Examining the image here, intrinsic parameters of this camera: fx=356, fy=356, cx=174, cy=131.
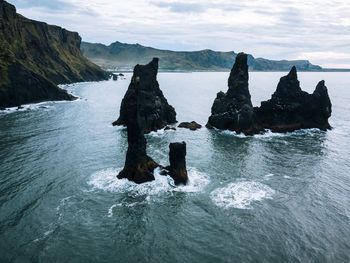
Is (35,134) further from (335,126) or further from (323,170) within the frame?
(335,126)

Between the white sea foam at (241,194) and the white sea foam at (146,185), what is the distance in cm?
381

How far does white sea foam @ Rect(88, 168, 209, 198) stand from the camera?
54.7 meters

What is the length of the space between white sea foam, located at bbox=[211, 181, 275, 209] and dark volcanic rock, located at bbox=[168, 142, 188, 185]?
602 cm

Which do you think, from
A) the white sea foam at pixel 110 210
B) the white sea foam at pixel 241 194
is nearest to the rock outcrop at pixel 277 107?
the white sea foam at pixel 241 194

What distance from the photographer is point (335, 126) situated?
369 feet

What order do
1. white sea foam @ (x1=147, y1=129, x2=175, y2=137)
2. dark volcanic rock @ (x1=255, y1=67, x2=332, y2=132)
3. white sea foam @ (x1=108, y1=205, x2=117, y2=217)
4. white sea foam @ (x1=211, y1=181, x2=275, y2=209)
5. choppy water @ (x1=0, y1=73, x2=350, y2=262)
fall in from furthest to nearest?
dark volcanic rock @ (x1=255, y1=67, x2=332, y2=132) < white sea foam @ (x1=147, y1=129, x2=175, y2=137) < white sea foam @ (x1=211, y1=181, x2=275, y2=209) < white sea foam @ (x1=108, y1=205, x2=117, y2=217) < choppy water @ (x1=0, y1=73, x2=350, y2=262)

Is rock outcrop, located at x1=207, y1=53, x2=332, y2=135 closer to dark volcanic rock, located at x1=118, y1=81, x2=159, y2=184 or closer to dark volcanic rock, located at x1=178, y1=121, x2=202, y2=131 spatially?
dark volcanic rock, located at x1=178, y1=121, x2=202, y2=131

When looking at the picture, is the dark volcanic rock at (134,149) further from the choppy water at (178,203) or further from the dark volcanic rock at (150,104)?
the dark volcanic rock at (150,104)

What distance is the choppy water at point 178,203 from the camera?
38969 millimetres

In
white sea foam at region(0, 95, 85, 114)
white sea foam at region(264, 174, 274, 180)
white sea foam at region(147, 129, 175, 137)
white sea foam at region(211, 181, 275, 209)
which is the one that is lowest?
white sea foam at region(0, 95, 85, 114)

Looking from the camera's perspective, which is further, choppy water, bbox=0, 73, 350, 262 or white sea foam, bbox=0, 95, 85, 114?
white sea foam, bbox=0, 95, 85, 114

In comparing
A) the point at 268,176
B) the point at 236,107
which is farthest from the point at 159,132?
the point at 268,176

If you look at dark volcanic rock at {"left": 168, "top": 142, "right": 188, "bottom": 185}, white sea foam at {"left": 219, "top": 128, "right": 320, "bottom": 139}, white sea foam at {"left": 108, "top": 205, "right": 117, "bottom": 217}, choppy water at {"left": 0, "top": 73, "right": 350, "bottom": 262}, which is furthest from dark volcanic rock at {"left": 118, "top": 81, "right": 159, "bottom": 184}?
white sea foam at {"left": 219, "top": 128, "right": 320, "bottom": 139}

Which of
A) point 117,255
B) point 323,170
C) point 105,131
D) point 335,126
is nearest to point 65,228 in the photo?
point 117,255
